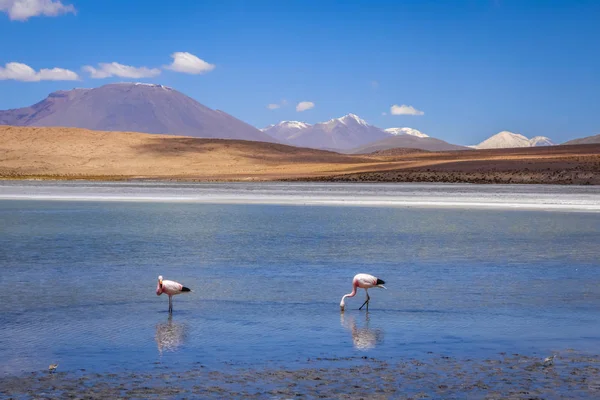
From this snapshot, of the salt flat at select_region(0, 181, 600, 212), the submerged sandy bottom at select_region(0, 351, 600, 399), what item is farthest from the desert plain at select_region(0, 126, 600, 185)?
the submerged sandy bottom at select_region(0, 351, 600, 399)

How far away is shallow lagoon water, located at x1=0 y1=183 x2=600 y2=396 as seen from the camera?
345 inches

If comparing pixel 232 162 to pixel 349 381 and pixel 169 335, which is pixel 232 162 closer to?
pixel 169 335

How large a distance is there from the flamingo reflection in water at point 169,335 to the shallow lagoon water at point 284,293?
1.0 inches

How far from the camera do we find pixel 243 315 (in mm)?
10680

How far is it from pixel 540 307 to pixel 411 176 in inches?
1888

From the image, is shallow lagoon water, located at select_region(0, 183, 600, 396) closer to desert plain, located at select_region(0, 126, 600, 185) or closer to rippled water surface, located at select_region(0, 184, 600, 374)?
rippled water surface, located at select_region(0, 184, 600, 374)

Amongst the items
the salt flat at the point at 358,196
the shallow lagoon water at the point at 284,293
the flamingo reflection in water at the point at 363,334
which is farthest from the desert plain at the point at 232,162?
the flamingo reflection in water at the point at 363,334

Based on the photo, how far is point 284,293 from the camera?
12367 mm

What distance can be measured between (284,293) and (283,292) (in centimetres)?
10

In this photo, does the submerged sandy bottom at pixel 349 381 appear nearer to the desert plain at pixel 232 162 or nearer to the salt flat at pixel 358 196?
the salt flat at pixel 358 196

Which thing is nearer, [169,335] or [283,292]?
[169,335]

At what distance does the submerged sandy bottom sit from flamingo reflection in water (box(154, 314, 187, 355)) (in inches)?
35.1

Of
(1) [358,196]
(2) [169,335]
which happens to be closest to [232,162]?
(1) [358,196]

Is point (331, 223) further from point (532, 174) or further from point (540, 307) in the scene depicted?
point (532, 174)
